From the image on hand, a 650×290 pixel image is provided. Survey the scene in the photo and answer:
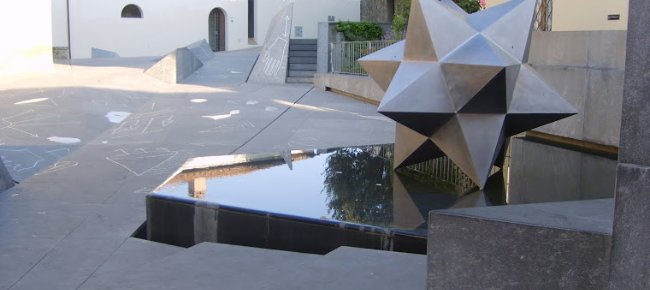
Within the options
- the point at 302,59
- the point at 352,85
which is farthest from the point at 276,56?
the point at 352,85

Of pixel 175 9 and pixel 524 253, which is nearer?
pixel 524 253

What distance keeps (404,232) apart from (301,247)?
853 mm

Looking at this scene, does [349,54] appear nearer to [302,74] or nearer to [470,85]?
[302,74]

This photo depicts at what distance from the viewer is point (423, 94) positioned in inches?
236

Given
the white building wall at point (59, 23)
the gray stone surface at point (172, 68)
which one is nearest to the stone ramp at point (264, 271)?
the gray stone surface at point (172, 68)

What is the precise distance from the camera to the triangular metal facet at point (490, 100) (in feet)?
19.3

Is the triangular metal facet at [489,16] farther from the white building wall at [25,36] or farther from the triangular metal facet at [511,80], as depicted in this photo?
the white building wall at [25,36]

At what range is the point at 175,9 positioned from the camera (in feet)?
104

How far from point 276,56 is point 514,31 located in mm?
15650

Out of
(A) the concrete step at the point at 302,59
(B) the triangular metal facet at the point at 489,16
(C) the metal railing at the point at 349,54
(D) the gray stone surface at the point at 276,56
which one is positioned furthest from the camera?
(A) the concrete step at the point at 302,59

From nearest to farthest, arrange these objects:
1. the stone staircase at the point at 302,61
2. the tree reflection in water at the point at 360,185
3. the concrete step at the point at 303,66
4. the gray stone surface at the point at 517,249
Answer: the gray stone surface at the point at 517,249
the tree reflection in water at the point at 360,185
the stone staircase at the point at 302,61
the concrete step at the point at 303,66

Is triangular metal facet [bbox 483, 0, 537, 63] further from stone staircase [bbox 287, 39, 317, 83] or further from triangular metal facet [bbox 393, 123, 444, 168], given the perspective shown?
stone staircase [bbox 287, 39, 317, 83]

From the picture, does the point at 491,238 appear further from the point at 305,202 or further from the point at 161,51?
the point at 161,51

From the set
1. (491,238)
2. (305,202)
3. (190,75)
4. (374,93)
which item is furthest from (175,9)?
(491,238)
